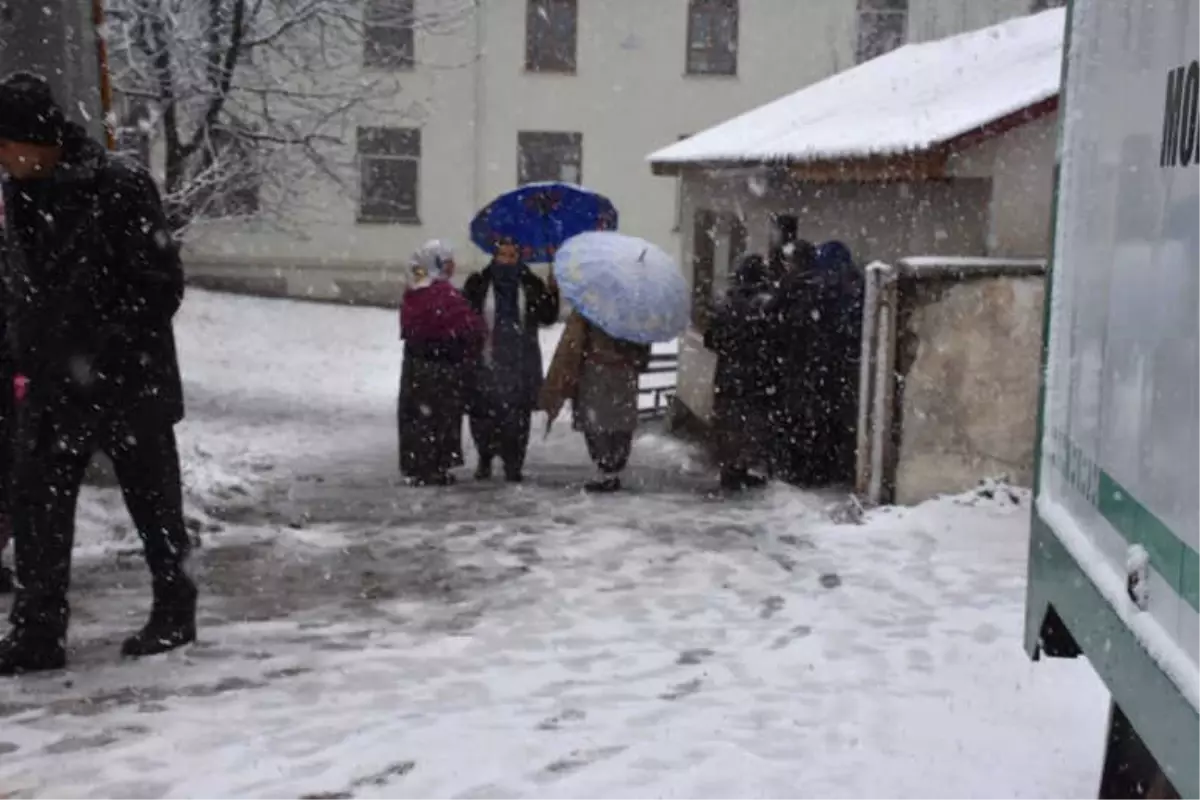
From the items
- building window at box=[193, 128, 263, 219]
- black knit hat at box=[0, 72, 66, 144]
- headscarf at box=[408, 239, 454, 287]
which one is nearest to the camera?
black knit hat at box=[0, 72, 66, 144]

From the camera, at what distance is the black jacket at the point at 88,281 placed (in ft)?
15.3

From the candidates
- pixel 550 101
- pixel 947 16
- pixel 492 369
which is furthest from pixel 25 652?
pixel 947 16

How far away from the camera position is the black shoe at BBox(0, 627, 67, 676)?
4.79 m

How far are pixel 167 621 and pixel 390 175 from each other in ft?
80.0

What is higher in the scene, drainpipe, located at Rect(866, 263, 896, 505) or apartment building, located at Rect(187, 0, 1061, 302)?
apartment building, located at Rect(187, 0, 1061, 302)

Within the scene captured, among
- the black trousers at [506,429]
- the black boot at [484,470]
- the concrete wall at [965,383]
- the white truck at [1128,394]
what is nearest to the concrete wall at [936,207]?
the concrete wall at [965,383]

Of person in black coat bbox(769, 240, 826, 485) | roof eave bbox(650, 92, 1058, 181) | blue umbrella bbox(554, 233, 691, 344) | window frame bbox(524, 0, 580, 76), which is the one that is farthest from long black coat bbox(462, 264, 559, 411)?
window frame bbox(524, 0, 580, 76)

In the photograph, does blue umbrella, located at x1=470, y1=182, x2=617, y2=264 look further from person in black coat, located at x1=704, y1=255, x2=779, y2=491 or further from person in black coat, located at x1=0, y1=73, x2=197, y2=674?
person in black coat, located at x1=0, y1=73, x2=197, y2=674

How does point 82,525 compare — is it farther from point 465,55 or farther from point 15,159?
point 465,55

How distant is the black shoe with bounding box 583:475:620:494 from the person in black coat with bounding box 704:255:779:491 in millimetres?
737

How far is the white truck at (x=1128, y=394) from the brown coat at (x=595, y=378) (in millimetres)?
5805

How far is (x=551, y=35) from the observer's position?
1131 inches

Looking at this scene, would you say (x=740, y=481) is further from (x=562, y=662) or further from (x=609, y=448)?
(x=562, y=662)

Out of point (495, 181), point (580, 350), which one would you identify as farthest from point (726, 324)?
point (495, 181)
